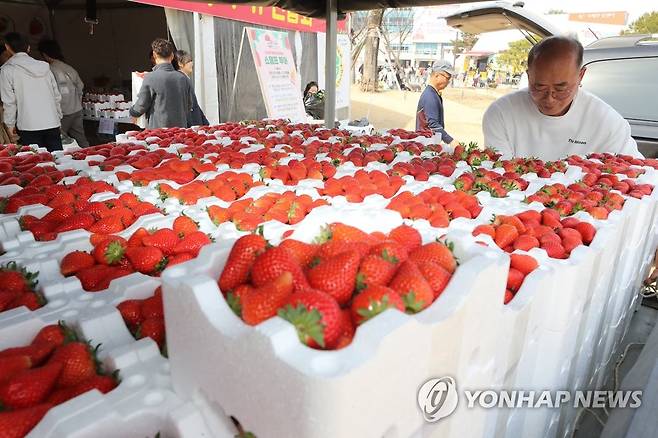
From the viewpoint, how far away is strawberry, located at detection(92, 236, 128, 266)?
1.29m

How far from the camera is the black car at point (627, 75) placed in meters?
4.40

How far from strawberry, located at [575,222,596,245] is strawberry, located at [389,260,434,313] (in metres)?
0.96

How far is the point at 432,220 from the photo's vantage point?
160 centimetres

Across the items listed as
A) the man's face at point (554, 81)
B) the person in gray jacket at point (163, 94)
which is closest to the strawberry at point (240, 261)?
the man's face at point (554, 81)

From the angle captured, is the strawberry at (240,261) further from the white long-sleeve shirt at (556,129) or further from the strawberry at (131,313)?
the white long-sleeve shirt at (556,129)

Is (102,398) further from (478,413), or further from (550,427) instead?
(550,427)

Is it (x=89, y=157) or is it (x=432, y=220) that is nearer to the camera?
(x=432, y=220)

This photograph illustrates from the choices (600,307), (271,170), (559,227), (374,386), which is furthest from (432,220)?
(374,386)

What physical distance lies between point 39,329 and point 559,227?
1522 mm

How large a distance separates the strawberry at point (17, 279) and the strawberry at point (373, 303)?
0.88 m

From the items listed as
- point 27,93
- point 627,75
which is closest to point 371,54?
point 627,75

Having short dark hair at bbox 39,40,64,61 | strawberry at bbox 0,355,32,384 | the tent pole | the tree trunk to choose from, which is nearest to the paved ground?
the tree trunk

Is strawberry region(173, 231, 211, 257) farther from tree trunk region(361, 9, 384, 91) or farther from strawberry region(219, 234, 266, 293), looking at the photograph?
tree trunk region(361, 9, 384, 91)

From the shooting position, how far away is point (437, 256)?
0.92 m
